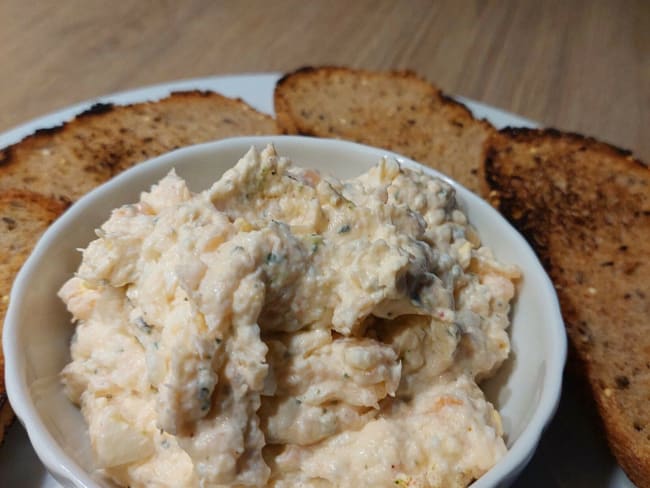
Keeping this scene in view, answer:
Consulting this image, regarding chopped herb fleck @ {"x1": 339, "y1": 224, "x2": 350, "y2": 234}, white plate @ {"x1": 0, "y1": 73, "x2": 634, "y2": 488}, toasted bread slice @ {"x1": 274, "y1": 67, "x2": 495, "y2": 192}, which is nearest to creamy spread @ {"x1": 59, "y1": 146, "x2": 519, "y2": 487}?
chopped herb fleck @ {"x1": 339, "y1": 224, "x2": 350, "y2": 234}

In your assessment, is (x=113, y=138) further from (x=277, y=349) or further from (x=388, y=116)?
(x=277, y=349)

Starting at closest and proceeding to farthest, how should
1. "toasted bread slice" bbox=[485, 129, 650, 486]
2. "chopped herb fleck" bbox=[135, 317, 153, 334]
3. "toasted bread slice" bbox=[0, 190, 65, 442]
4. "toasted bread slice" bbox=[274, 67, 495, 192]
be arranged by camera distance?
"chopped herb fleck" bbox=[135, 317, 153, 334] < "toasted bread slice" bbox=[485, 129, 650, 486] < "toasted bread slice" bbox=[0, 190, 65, 442] < "toasted bread slice" bbox=[274, 67, 495, 192]

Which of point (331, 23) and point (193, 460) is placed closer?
point (193, 460)

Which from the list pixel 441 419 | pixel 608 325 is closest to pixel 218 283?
pixel 441 419

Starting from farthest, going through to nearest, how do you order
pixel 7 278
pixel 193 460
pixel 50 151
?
pixel 50 151 → pixel 7 278 → pixel 193 460

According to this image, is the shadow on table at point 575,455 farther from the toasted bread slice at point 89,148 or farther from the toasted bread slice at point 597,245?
the toasted bread slice at point 89,148

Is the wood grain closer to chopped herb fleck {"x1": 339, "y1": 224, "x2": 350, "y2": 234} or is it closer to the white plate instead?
the white plate

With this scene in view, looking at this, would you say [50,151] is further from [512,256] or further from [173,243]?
[512,256]
